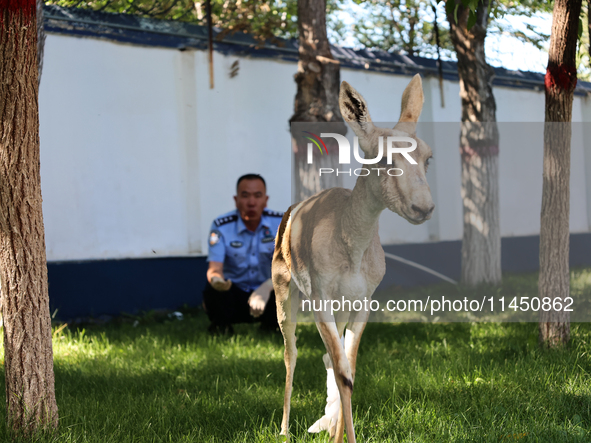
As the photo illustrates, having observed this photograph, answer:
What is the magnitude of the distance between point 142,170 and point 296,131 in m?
5.04

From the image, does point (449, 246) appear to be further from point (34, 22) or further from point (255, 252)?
point (34, 22)

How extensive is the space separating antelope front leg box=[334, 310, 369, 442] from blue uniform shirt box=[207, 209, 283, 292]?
2734mm

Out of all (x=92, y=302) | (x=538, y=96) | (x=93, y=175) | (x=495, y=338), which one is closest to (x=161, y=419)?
(x=495, y=338)

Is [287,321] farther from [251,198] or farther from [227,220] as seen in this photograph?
[227,220]

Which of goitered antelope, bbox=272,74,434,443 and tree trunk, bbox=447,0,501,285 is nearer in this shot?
goitered antelope, bbox=272,74,434,443

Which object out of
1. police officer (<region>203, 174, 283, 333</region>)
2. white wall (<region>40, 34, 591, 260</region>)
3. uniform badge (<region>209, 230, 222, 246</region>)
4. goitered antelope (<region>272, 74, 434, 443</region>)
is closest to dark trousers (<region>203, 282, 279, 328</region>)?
police officer (<region>203, 174, 283, 333</region>)

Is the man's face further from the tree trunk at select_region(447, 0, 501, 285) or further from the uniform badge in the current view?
the tree trunk at select_region(447, 0, 501, 285)

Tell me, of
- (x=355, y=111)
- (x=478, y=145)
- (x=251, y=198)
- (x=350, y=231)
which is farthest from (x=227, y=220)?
(x=355, y=111)

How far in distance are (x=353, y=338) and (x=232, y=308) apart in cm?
313

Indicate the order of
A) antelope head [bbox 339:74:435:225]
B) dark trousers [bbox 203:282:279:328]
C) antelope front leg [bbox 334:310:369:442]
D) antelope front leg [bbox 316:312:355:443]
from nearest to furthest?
antelope head [bbox 339:74:435:225]
antelope front leg [bbox 316:312:355:443]
antelope front leg [bbox 334:310:369:442]
dark trousers [bbox 203:282:279:328]

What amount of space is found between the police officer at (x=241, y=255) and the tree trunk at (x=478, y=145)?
1.76 metres

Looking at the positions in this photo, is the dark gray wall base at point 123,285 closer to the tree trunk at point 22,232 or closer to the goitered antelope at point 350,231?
the tree trunk at point 22,232

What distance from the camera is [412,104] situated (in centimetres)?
195

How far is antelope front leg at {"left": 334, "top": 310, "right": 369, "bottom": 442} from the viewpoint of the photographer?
2.23m
